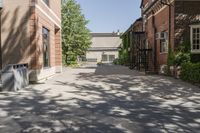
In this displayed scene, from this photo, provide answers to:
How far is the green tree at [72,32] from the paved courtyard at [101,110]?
113 ft

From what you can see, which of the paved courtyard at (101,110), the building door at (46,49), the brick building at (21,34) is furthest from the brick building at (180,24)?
the brick building at (21,34)

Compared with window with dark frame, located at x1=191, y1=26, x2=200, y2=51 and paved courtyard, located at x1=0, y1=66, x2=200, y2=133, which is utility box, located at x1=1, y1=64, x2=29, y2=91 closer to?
paved courtyard, located at x1=0, y1=66, x2=200, y2=133

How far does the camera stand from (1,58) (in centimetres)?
1717

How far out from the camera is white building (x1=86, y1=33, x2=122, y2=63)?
7894 centimetres

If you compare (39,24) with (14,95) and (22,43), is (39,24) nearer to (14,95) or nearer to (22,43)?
(22,43)

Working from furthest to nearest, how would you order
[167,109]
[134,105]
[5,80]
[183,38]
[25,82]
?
[183,38] → [25,82] → [5,80] → [134,105] → [167,109]

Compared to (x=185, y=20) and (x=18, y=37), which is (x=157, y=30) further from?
(x=18, y=37)

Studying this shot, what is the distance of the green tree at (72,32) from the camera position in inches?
1927

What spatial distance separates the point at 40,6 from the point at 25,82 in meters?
4.92

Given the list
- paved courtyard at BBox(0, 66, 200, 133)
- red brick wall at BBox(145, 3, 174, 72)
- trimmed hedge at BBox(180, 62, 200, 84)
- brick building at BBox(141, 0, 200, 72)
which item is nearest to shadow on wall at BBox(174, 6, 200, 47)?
brick building at BBox(141, 0, 200, 72)

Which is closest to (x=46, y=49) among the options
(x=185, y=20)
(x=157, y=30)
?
(x=185, y=20)

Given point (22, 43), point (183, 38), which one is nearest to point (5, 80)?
point (22, 43)

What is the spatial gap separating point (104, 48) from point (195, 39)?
60.7m

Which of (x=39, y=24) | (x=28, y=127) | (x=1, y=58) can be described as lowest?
(x=28, y=127)
